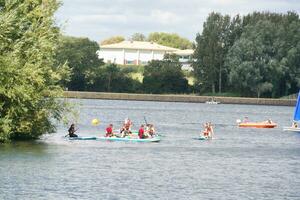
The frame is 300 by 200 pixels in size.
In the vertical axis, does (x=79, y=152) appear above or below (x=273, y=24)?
below

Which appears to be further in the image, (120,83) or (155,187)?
(120,83)

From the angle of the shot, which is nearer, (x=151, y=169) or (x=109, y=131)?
(x=151, y=169)

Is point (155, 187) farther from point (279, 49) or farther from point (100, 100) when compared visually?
point (100, 100)

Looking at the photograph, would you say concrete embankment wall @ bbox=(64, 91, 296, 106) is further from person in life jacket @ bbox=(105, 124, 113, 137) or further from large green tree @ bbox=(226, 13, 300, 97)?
person in life jacket @ bbox=(105, 124, 113, 137)

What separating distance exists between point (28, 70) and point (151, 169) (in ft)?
31.0

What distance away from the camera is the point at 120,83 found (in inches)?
6978

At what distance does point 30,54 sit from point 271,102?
376 ft

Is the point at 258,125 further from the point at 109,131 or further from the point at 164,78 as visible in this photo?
the point at 164,78

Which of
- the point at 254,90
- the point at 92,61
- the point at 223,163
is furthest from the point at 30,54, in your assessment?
the point at 92,61

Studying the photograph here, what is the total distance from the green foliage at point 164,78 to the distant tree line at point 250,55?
3.65 meters

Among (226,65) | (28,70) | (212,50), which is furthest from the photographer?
(212,50)

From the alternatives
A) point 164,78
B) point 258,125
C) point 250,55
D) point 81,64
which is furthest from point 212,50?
point 258,125

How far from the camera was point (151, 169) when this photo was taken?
52594mm

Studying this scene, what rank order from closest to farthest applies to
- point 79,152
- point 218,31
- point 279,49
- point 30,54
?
point 30,54
point 79,152
point 279,49
point 218,31
